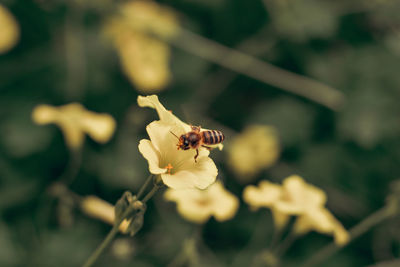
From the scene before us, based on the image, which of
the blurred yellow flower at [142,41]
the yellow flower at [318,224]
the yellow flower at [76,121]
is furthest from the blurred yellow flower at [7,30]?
the yellow flower at [318,224]

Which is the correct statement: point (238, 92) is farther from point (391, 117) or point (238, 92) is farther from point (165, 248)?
point (165, 248)

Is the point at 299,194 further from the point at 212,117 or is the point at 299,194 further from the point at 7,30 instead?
the point at 7,30

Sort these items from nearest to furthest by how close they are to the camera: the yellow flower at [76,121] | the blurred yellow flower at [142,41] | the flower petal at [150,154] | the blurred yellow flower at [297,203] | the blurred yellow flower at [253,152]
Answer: the flower petal at [150,154]
the blurred yellow flower at [297,203]
the yellow flower at [76,121]
the blurred yellow flower at [142,41]
the blurred yellow flower at [253,152]

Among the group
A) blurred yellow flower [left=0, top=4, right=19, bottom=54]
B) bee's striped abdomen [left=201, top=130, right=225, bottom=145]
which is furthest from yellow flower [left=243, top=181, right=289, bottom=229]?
blurred yellow flower [left=0, top=4, right=19, bottom=54]

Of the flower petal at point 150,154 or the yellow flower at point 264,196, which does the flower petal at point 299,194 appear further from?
the flower petal at point 150,154

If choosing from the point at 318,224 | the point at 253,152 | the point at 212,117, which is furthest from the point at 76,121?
the point at 253,152

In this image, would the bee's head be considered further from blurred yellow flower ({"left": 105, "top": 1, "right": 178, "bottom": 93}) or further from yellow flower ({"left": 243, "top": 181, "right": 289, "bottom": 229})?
blurred yellow flower ({"left": 105, "top": 1, "right": 178, "bottom": 93})
